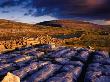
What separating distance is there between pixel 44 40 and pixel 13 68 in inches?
1025

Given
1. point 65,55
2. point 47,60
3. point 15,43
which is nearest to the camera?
point 47,60

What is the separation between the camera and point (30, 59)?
23141mm

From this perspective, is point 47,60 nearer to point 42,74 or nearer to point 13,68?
point 13,68

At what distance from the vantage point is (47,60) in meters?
22.8

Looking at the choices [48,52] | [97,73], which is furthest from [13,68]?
[48,52]

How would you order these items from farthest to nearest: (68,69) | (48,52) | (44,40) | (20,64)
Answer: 1. (44,40)
2. (48,52)
3. (20,64)
4. (68,69)

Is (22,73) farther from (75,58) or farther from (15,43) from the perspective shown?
(15,43)

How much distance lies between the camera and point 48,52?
27.5 m

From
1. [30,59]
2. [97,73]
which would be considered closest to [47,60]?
[30,59]

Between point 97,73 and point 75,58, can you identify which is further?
point 75,58

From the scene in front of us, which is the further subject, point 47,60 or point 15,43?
point 15,43

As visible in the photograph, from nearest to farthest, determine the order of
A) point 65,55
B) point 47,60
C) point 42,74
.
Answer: point 42,74 < point 47,60 < point 65,55

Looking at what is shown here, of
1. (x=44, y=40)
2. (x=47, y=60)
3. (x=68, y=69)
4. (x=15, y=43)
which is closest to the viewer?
(x=68, y=69)

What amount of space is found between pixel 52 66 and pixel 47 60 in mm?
2973
